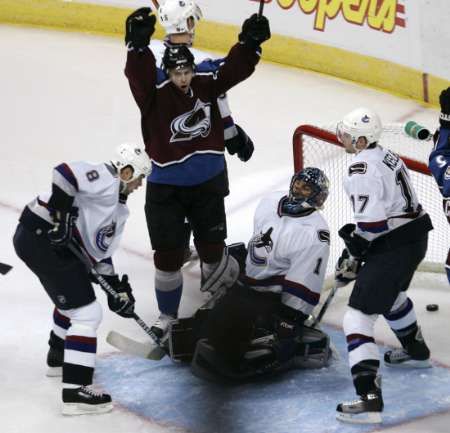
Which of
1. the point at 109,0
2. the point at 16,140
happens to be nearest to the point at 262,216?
the point at 16,140

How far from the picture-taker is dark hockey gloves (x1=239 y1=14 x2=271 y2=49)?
4777mm

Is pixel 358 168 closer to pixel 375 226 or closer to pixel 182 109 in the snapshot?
pixel 375 226

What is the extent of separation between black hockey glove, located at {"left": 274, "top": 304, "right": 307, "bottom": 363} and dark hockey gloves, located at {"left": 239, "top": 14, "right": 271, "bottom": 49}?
988 mm

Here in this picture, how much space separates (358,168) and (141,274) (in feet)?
5.17

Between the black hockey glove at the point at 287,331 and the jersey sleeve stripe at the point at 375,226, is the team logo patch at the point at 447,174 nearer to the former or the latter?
the jersey sleeve stripe at the point at 375,226

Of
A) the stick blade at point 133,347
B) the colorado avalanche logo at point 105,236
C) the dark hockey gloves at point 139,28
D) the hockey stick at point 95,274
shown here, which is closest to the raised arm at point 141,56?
the dark hockey gloves at point 139,28

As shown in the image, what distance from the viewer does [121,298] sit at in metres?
4.59

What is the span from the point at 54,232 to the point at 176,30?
92 cm

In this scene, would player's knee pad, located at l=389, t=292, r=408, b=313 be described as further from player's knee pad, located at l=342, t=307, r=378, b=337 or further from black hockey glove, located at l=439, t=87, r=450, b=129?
black hockey glove, located at l=439, t=87, r=450, b=129

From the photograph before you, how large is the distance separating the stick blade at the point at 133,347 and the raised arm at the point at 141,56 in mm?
854

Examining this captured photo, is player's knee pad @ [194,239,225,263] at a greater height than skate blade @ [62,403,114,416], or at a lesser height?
greater

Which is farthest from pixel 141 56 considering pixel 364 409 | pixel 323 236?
pixel 364 409

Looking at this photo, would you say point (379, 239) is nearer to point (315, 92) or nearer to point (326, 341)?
point (326, 341)

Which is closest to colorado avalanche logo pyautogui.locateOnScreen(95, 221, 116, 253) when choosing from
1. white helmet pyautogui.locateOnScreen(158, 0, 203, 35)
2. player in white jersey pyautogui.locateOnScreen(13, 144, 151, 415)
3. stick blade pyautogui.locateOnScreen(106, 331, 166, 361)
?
player in white jersey pyautogui.locateOnScreen(13, 144, 151, 415)
